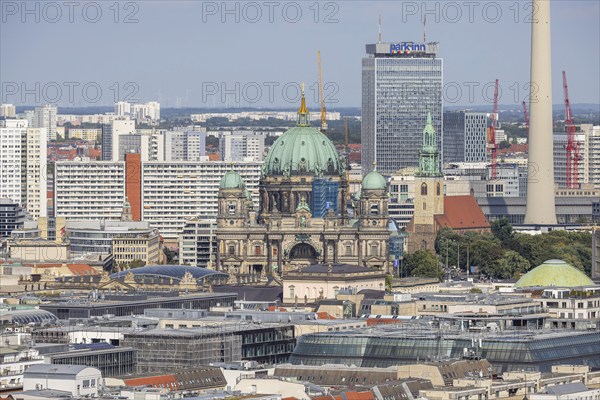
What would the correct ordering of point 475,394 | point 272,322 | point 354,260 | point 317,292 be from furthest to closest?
point 354,260 < point 317,292 < point 272,322 < point 475,394

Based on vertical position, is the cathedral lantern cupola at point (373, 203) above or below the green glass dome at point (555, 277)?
above

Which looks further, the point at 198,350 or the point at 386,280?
the point at 386,280

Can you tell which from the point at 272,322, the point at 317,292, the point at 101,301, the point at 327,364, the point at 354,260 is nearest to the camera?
the point at 327,364

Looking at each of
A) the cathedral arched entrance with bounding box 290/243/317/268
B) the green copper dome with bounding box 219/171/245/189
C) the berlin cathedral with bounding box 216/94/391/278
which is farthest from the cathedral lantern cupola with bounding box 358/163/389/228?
the green copper dome with bounding box 219/171/245/189

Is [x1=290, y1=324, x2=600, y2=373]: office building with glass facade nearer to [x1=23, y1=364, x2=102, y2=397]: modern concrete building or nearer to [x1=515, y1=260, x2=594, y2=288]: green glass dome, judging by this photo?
[x1=23, y1=364, x2=102, y2=397]: modern concrete building

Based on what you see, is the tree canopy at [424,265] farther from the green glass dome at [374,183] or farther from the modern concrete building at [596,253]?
the modern concrete building at [596,253]

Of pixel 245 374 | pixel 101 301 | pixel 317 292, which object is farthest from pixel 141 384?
pixel 317 292

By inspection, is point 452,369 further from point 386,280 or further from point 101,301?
point 386,280

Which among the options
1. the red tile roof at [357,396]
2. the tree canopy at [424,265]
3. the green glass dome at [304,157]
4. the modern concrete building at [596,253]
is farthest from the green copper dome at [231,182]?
the red tile roof at [357,396]
